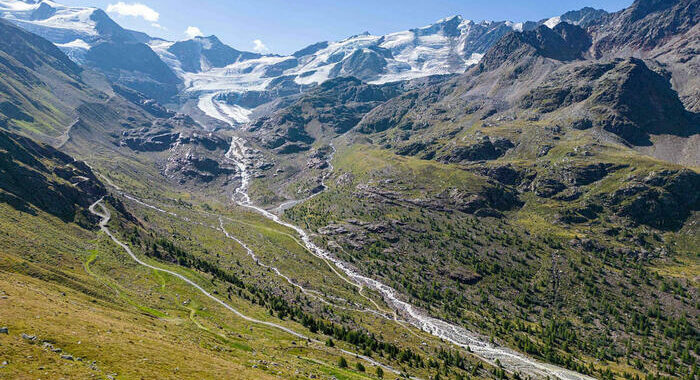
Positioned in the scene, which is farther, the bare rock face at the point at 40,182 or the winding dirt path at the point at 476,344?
the bare rock face at the point at 40,182

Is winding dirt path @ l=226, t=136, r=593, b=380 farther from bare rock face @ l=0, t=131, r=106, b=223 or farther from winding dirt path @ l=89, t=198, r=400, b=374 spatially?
bare rock face @ l=0, t=131, r=106, b=223

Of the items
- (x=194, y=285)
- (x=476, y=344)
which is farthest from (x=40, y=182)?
(x=476, y=344)

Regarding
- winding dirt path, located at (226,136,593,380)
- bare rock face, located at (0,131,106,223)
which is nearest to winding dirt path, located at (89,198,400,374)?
bare rock face, located at (0,131,106,223)

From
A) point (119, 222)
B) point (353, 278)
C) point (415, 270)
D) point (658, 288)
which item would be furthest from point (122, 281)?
point (658, 288)

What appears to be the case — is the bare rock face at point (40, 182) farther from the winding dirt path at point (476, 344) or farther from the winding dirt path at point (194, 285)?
the winding dirt path at point (476, 344)

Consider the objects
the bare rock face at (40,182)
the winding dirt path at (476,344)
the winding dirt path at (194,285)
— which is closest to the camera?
the winding dirt path at (194,285)

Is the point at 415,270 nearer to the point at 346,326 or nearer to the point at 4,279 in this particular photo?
the point at 346,326

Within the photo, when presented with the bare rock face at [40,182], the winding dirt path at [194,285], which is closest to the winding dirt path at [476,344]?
the winding dirt path at [194,285]

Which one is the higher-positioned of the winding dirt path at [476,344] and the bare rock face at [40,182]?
the bare rock face at [40,182]

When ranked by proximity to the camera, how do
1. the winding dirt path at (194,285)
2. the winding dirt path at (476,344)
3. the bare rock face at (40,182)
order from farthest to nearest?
1. the bare rock face at (40,182)
2. the winding dirt path at (476,344)
3. the winding dirt path at (194,285)

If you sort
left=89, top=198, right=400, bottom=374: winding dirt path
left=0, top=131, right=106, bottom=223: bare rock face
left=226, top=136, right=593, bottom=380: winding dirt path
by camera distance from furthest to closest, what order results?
left=0, top=131, right=106, bottom=223: bare rock face, left=226, top=136, right=593, bottom=380: winding dirt path, left=89, top=198, right=400, bottom=374: winding dirt path

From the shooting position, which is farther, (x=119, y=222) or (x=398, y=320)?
(x=119, y=222)
